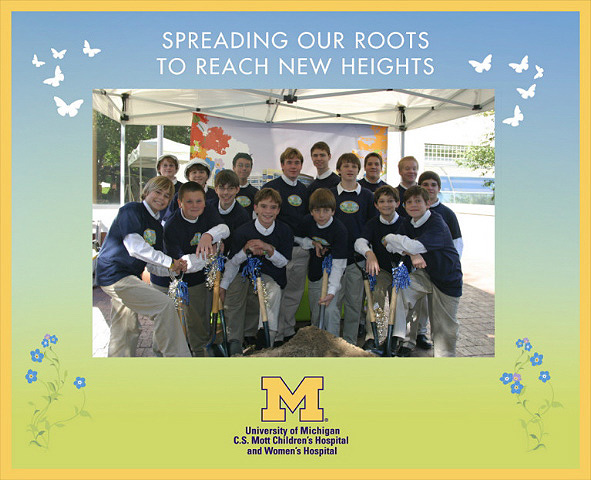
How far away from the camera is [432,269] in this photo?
385 centimetres

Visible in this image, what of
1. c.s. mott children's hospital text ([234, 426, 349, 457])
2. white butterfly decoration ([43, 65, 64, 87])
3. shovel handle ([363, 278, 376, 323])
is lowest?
c.s. mott children's hospital text ([234, 426, 349, 457])

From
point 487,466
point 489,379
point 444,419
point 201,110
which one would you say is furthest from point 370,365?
point 201,110

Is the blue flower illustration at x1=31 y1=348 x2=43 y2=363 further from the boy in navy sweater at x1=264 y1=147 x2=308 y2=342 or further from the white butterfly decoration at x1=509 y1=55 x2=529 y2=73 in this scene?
the white butterfly decoration at x1=509 y1=55 x2=529 y2=73

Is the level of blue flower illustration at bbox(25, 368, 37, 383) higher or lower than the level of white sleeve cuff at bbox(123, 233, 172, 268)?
lower

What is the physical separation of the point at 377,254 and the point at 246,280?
129 centimetres

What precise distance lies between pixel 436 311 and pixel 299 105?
4.00 m

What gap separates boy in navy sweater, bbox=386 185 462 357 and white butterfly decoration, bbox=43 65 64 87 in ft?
8.87

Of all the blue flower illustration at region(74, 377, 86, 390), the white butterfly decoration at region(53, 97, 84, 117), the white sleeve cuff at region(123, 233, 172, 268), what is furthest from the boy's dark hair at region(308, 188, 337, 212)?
the blue flower illustration at region(74, 377, 86, 390)

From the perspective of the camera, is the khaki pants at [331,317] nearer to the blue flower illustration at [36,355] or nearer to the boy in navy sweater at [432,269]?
the boy in navy sweater at [432,269]

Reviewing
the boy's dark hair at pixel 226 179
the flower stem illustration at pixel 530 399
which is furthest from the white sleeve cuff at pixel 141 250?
the flower stem illustration at pixel 530 399

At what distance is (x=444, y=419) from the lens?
2732 mm

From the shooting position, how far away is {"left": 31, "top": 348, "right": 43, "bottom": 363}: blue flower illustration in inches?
108

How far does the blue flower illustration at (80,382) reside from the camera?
2.75 metres

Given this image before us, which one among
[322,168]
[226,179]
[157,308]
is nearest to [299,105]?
[322,168]
